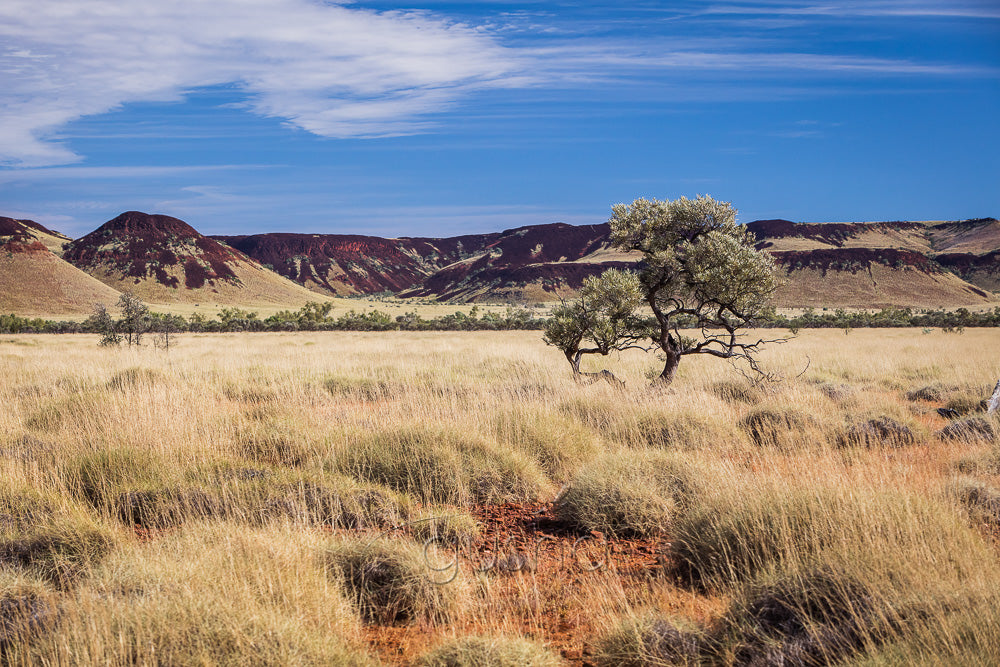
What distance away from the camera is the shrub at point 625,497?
5352 millimetres

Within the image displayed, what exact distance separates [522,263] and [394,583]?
176687 millimetres

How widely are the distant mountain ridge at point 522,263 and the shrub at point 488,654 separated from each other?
3732 inches

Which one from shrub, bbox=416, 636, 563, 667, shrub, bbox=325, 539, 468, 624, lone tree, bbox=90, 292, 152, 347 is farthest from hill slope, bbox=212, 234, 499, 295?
shrub, bbox=416, 636, 563, 667

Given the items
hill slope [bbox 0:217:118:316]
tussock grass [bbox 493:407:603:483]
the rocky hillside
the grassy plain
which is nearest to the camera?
the grassy plain

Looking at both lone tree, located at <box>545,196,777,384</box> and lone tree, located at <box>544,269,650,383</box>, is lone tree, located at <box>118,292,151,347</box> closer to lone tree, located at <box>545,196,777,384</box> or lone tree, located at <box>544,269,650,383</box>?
lone tree, located at <box>544,269,650,383</box>

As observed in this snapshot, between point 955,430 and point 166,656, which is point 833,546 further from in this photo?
point 955,430

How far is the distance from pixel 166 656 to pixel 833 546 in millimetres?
3798

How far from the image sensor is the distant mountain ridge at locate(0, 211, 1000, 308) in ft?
321

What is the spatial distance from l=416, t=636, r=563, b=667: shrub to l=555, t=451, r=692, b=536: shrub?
215cm

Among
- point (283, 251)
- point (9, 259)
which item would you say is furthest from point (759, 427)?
point (283, 251)

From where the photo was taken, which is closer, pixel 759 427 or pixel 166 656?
→ pixel 166 656

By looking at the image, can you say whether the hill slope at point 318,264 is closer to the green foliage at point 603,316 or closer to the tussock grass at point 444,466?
the green foliage at point 603,316

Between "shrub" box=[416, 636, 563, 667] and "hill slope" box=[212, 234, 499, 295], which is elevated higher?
"hill slope" box=[212, 234, 499, 295]

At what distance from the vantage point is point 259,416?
29.3 ft
